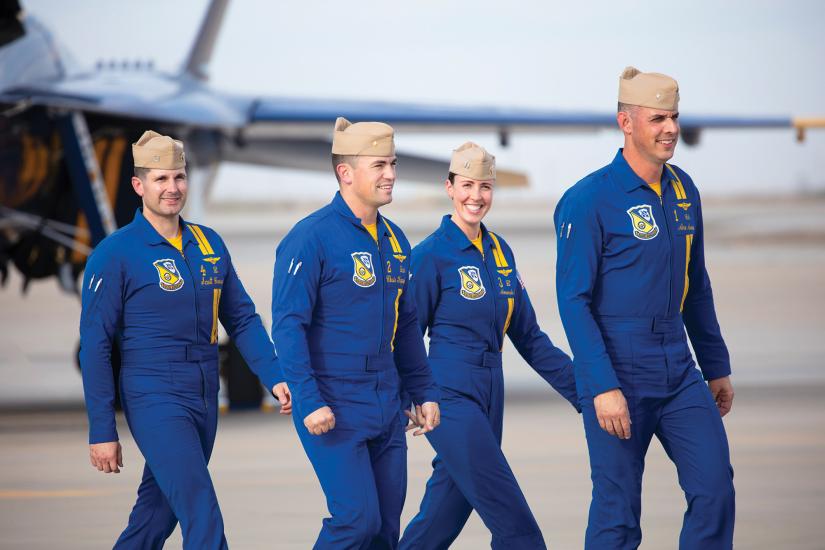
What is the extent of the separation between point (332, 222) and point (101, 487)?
4.32 meters

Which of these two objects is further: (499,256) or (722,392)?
(499,256)

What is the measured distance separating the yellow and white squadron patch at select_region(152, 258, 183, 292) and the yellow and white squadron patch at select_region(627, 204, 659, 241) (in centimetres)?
181

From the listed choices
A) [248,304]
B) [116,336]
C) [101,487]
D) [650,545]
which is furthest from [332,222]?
[101,487]

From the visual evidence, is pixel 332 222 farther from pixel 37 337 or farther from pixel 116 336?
pixel 37 337

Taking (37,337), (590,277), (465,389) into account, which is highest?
(590,277)

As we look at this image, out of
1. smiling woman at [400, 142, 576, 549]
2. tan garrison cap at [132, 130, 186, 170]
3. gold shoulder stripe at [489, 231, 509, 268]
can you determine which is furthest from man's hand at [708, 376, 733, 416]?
tan garrison cap at [132, 130, 186, 170]

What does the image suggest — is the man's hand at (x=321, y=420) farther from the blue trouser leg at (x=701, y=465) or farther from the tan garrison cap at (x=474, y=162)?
the tan garrison cap at (x=474, y=162)

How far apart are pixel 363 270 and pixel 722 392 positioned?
1.62 meters

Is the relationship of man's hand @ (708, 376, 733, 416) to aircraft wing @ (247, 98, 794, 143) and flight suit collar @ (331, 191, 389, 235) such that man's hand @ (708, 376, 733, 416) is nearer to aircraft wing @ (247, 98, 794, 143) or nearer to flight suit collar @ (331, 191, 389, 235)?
flight suit collar @ (331, 191, 389, 235)

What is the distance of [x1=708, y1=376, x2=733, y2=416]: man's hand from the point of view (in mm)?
6270

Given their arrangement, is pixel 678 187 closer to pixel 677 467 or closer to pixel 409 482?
pixel 677 467

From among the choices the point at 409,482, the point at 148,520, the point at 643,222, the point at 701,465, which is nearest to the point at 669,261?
the point at 643,222

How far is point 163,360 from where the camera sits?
5.94 metres

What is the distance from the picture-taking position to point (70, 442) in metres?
11.4
